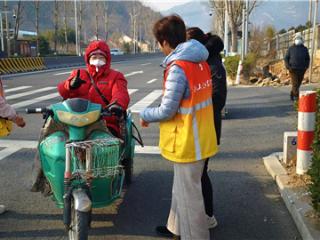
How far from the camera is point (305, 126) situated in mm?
5391

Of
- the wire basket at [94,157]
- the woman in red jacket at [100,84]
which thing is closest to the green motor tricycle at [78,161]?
the wire basket at [94,157]

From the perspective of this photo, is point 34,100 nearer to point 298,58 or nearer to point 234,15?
point 298,58

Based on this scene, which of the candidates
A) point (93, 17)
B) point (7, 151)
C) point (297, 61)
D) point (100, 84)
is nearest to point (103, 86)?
point (100, 84)

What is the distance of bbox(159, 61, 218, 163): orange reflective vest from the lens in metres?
3.46

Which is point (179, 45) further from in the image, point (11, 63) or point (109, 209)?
point (11, 63)

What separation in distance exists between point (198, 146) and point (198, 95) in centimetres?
40

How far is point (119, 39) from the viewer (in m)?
125

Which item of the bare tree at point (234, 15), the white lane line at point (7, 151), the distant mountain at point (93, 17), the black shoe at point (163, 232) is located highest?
the distant mountain at point (93, 17)

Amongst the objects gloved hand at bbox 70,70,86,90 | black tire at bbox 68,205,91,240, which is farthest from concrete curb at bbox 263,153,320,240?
gloved hand at bbox 70,70,86,90

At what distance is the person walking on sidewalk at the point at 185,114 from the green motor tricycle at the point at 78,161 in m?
0.46

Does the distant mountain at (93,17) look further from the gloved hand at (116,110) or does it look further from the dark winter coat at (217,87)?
the gloved hand at (116,110)

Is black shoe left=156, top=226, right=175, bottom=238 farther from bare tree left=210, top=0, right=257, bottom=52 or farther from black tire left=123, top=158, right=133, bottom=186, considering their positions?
A: bare tree left=210, top=0, right=257, bottom=52

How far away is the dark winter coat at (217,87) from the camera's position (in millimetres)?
4459

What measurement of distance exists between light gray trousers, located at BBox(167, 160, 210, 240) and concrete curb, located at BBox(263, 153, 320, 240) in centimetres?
96
